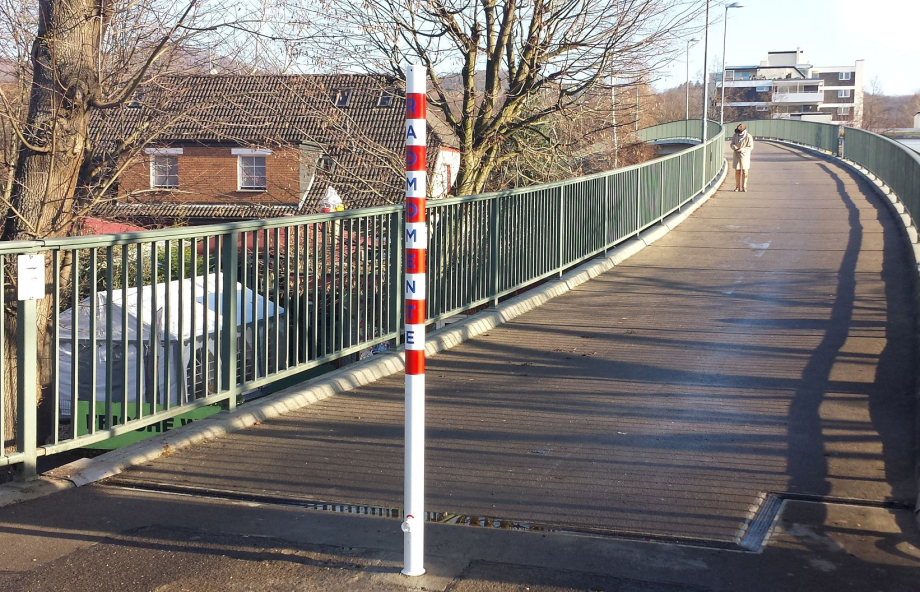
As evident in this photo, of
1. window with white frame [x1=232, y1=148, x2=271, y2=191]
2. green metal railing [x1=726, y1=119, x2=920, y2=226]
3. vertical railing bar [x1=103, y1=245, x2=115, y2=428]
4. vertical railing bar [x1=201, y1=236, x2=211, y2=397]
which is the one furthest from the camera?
window with white frame [x1=232, y1=148, x2=271, y2=191]

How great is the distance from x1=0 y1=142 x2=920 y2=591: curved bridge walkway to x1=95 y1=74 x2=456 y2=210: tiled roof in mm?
5228

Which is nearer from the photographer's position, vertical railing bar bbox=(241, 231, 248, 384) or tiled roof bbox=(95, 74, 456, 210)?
vertical railing bar bbox=(241, 231, 248, 384)

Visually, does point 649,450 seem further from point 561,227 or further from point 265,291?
point 561,227

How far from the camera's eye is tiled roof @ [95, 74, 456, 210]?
12.3 metres

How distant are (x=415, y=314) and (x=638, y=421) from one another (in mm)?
2971

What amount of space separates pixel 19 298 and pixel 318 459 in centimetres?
193

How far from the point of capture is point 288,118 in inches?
572

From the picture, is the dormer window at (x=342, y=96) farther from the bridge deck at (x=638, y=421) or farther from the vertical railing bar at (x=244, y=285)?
the vertical railing bar at (x=244, y=285)

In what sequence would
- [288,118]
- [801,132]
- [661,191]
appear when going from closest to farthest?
[288,118] < [661,191] < [801,132]

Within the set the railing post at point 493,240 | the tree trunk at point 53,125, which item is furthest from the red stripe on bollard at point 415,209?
the tree trunk at point 53,125

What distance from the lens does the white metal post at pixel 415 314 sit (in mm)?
3996

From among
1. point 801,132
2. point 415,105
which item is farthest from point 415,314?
point 801,132

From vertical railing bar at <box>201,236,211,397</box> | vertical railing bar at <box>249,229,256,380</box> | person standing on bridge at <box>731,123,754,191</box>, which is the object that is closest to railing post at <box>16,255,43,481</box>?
vertical railing bar at <box>201,236,211,397</box>

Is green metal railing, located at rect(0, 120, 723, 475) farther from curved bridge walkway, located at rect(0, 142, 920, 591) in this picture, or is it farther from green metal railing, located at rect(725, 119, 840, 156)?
green metal railing, located at rect(725, 119, 840, 156)
